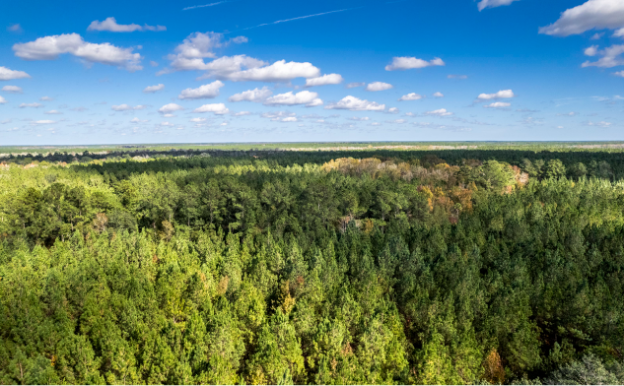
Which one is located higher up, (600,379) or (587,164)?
(587,164)

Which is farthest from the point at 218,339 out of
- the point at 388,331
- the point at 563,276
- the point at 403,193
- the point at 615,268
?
the point at 403,193

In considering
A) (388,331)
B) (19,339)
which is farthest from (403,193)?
(19,339)

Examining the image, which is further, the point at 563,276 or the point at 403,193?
the point at 403,193

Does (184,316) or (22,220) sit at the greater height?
(22,220)

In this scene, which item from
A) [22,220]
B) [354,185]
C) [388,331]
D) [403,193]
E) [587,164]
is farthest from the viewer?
[587,164]

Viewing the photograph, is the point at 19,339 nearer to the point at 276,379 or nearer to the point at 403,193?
the point at 276,379

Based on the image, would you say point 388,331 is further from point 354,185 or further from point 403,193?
point 354,185

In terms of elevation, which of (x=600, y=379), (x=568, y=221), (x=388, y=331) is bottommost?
(x=600, y=379)

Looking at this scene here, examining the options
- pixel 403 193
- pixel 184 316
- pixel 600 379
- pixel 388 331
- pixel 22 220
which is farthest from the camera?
pixel 403 193

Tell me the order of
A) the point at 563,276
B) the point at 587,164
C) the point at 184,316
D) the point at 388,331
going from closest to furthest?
1. the point at 388,331
2. the point at 184,316
3. the point at 563,276
4. the point at 587,164
